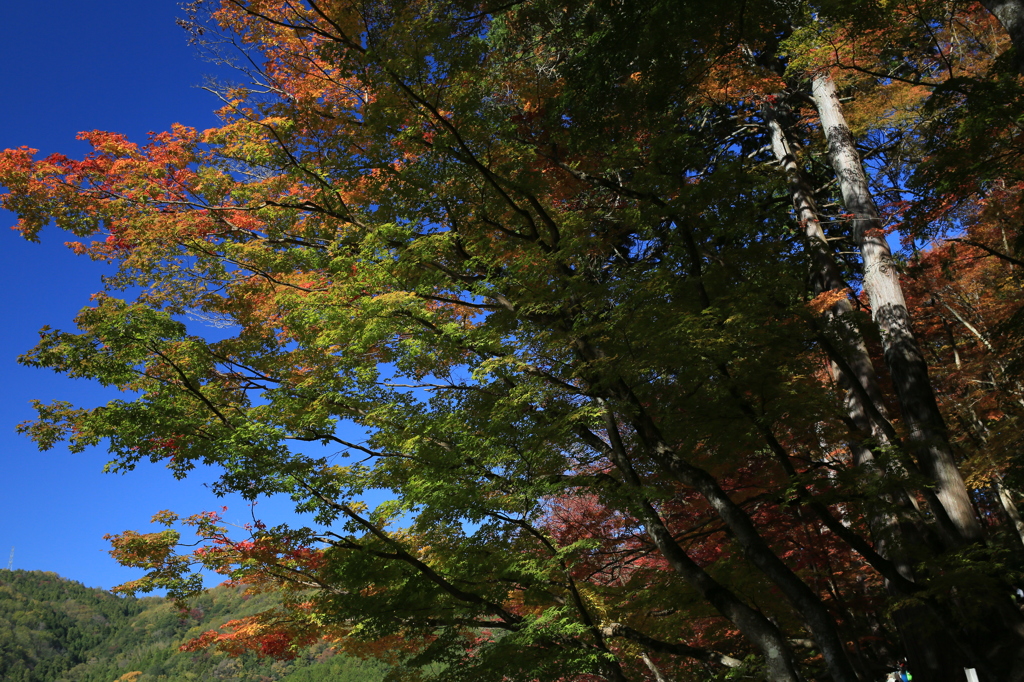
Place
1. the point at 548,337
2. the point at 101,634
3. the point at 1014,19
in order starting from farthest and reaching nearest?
the point at 101,634 → the point at 548,337 → the point at 1014,19

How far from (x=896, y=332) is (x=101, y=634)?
97.4m

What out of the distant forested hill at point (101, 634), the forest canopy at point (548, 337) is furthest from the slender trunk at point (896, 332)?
the distant forested hill at point (101, 634)

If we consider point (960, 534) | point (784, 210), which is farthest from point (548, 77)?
point (960, 534)

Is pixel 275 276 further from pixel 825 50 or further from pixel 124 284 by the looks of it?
pixel 825 50

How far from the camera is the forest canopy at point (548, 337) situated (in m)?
6.20

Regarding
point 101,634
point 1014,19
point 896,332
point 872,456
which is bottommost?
point 872,456

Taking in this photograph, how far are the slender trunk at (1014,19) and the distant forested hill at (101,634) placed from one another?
5014 centimetres

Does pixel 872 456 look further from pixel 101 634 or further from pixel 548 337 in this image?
pixel 101 634

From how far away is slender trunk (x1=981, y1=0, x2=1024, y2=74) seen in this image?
3877mm

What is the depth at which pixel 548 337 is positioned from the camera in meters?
7.23

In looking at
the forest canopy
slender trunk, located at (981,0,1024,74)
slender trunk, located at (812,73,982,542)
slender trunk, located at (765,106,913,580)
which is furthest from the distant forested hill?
slender trunk, located at (981,0,1024,74)

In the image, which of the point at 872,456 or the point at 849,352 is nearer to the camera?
the point at 849,352

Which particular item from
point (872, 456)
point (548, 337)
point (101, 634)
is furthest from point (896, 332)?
→ point (101, 634)

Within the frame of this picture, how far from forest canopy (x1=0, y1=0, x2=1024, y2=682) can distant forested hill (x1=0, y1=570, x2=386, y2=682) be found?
43.5 meters
